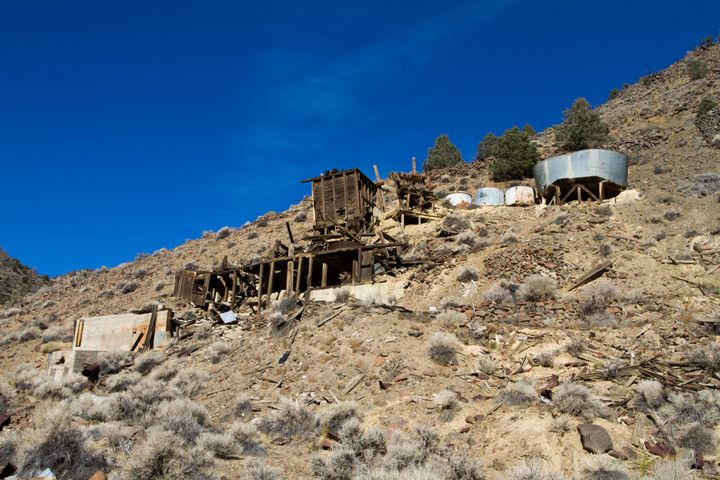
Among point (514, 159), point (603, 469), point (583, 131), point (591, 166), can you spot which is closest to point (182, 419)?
point (603, 469)

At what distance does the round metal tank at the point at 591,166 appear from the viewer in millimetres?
27297

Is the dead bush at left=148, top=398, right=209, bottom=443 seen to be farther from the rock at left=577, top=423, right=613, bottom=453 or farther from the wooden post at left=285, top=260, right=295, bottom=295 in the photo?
the wooden post at left=285, top=260, right=295, bottom=295

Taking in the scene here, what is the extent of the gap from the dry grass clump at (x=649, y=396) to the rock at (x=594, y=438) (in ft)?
4.62

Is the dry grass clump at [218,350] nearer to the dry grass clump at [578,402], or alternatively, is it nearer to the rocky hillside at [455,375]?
the rocky hillside at [455,375]

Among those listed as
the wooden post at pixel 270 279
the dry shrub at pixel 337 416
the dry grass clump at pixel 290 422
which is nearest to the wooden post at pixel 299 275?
the wooden post at pixel 270 279

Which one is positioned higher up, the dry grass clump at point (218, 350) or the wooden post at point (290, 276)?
the wooden post at point (290, 276)

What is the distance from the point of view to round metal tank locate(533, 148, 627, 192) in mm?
27297

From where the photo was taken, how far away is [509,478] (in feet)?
23.9

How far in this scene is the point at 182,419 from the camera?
31.2ft

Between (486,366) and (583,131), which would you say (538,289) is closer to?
(486,366)

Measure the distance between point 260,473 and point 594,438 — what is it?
5364 millimetres

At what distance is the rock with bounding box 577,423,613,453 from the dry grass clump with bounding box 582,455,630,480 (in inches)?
12.1

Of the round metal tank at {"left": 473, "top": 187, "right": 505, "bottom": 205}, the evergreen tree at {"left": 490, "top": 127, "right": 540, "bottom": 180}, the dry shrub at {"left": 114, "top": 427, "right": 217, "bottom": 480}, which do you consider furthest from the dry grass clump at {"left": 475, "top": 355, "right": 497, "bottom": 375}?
the evergreen tree at {"left": 490, "top": 127, "right": 540, "bottom": 180}

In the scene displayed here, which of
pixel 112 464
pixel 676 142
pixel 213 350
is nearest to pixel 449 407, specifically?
pixel 112 464
